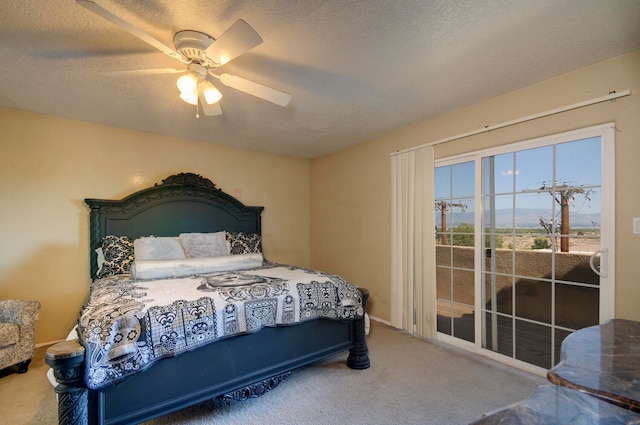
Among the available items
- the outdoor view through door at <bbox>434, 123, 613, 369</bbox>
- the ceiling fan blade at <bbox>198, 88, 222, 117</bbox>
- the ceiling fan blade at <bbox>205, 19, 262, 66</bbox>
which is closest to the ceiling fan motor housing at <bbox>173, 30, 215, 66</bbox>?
the ceiling fan blade at <bbox>205, 19, 262, 66</bbox>

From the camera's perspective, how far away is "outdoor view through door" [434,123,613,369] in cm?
223

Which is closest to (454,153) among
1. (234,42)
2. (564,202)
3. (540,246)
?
(564,202)

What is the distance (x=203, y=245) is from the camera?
3496mm

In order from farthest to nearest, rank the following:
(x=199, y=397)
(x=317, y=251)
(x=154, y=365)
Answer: (x=317, y=251) < (x=199, y=397) < (x=154, y=365)

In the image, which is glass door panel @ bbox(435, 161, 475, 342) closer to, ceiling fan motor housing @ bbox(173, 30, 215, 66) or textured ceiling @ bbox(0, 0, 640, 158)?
textured ceiling @ bbox(0, 0, 640, 158)

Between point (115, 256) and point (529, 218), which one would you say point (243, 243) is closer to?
point (115, 256)

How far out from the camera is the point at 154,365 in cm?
171

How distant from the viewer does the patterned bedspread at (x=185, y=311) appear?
157cm

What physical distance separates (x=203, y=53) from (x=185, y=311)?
1619mm

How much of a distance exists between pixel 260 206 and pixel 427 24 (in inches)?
134

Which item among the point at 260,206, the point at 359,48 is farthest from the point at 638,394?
the point at 260,206

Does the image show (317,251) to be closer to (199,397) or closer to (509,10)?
(199,397)

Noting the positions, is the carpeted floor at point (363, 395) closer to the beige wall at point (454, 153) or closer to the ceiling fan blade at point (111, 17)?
the beige wall at point (454, 153)

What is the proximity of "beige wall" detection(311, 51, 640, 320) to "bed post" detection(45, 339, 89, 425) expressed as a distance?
122 inches
